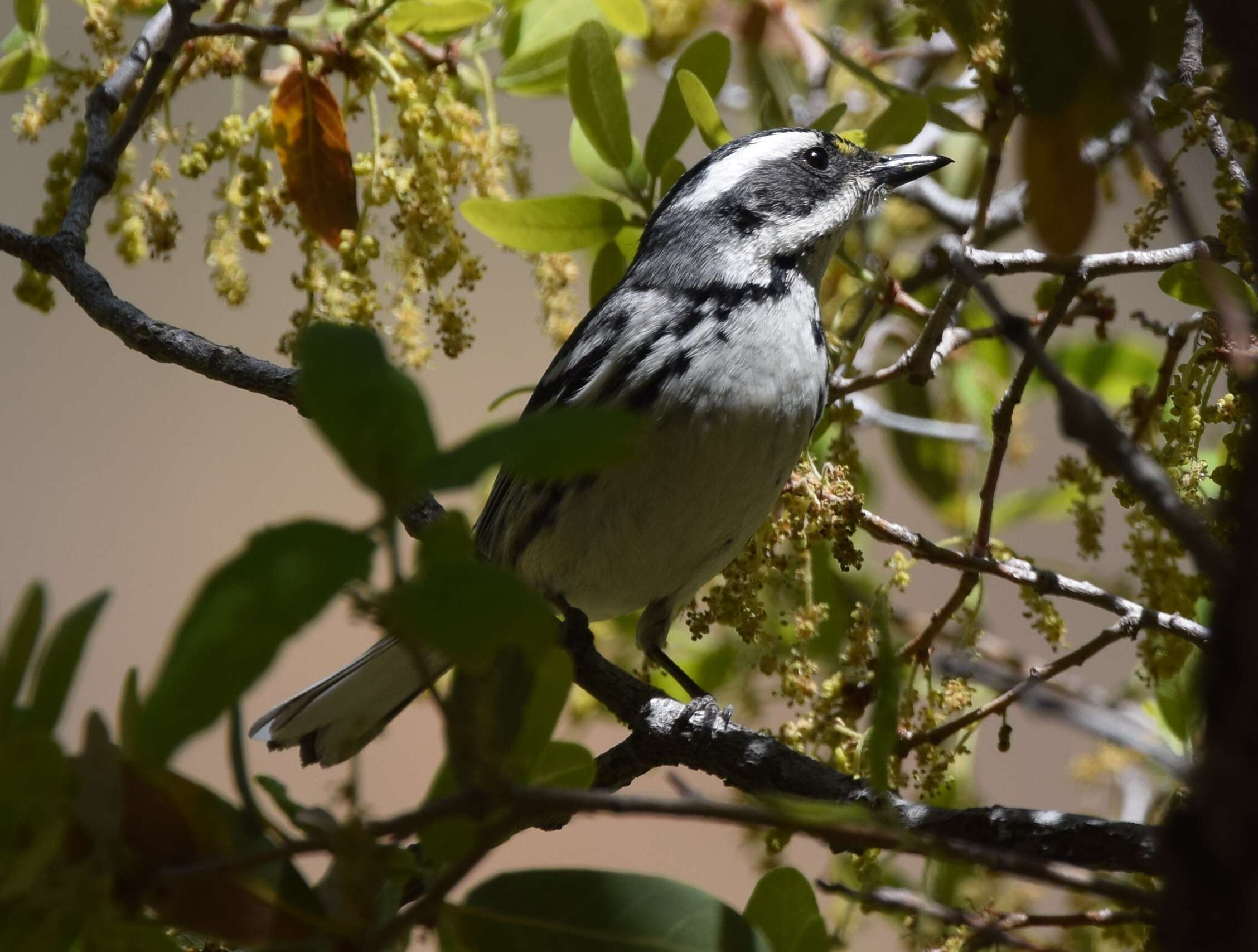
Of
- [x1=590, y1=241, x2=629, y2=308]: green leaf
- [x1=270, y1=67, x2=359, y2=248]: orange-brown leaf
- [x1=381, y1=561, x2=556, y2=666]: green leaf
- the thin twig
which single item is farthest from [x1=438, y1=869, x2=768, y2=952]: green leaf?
[x1=590, y1=241, x2=629, y2=308]: green leaf

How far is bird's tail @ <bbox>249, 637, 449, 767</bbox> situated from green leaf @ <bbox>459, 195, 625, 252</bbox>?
3.14 ft

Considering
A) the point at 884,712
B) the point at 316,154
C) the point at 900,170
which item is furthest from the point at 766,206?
the point at 884,712

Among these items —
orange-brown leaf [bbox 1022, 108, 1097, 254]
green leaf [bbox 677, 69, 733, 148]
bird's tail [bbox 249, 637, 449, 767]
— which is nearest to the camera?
orange-brown leaf [bbox 1022, 108, 1097, 254]

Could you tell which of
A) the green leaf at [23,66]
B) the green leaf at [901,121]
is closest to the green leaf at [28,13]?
the green leaf at [23,66]

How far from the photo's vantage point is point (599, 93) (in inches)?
82.8

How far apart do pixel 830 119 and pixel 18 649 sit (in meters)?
1.77

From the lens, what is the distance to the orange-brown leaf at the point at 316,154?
2.10m

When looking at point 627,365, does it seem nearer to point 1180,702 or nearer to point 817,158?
point 817,158

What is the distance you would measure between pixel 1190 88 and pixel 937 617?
33.1 inches

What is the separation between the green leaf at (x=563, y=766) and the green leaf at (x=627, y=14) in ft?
5.04

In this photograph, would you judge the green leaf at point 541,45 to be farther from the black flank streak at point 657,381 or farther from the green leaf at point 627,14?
the black flank streak at point 657,381

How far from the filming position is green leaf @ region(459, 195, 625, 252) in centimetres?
205

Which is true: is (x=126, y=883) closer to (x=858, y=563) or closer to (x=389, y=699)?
(x=858, y=563)

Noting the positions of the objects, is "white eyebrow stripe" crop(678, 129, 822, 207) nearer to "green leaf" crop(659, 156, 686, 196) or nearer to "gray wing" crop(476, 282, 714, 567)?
"gray wing" crop(476, 282, 714, 567)
